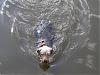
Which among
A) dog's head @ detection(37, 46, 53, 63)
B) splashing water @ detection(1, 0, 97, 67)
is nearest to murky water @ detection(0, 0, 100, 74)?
splashing water @ detection(1, 0, 97, 67)

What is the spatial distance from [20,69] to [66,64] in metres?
0.83

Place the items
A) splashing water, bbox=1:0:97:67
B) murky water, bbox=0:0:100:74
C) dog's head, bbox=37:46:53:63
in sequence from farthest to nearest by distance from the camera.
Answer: splashing water, bbox=1:0:97:67, murky water, bbox=0:0:100:74, dog's head, bbox=37:46:53:63

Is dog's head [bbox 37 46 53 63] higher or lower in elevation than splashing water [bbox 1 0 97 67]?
lower

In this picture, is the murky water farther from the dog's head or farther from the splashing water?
the dog's head

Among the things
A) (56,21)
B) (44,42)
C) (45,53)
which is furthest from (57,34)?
(45,53)

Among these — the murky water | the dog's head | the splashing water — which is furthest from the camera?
the splashing water

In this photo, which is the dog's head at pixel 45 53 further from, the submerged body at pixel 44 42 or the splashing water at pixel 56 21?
the splashing water at pixel 56 21

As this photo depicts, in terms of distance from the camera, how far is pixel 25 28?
622 cm

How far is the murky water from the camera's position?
565cm

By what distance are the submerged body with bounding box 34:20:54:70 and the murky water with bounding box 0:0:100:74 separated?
0.49 feet

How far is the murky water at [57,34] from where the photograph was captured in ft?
18.5

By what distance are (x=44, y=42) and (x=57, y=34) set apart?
0.62 meters

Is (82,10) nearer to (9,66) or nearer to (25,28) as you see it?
(25,28)

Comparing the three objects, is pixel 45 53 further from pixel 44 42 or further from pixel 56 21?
pixel 56 21
